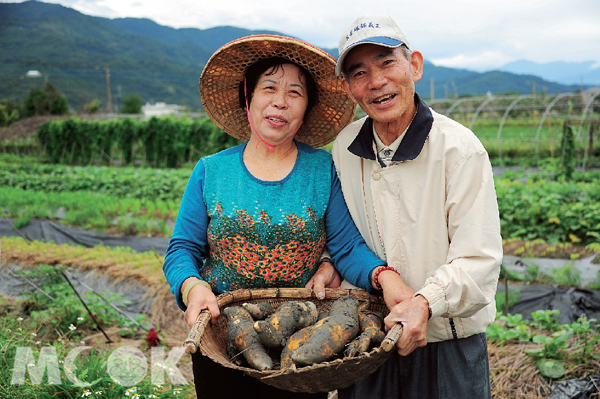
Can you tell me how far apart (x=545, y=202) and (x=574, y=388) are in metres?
4.67

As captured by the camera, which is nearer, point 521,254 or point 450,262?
point 450,262

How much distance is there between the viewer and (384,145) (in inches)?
71.1

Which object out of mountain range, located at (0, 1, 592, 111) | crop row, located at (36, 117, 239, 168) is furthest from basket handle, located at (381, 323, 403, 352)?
mountain range, located at (0, 1, 592, 111)

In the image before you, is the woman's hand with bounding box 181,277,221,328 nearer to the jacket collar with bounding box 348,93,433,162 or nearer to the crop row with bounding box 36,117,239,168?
the jacket collar with bounding box 348,93,433,162

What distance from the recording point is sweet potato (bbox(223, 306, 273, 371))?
152cm

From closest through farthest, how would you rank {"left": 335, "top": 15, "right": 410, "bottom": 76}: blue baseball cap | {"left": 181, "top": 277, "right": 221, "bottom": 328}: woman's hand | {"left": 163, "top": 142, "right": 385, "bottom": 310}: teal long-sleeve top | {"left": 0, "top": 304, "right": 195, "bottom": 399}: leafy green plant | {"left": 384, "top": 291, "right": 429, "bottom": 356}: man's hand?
1. {"left": 384, "top": 291, "right": 429, "bottom": 356}: man's hand
2. {"left": 335, "top": 15, "right": 410, "bottom": 76}: blue baseball cap
3. {"left": 181, "top": 277, "right": 221, "bottom": 328}: woman's hand
4. {"left": 163, "top": 142, "right": 385, "bottom": 310}: teal long-sleeve top
5. {"left": 0, "top": 304, "right": 195, "bottom": 399}: leafy green plant

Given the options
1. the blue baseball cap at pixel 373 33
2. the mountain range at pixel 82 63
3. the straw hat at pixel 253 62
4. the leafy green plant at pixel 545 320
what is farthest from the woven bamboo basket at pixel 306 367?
the mountain range at pixel 82 63

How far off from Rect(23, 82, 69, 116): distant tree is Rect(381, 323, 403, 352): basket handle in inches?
1614

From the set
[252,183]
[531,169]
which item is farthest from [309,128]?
[531,169]

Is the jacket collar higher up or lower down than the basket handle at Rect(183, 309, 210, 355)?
higher up

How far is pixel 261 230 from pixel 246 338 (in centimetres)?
42

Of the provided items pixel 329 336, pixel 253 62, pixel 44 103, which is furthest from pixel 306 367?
pixel 44 103

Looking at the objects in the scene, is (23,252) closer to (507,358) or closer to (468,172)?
(507,358)

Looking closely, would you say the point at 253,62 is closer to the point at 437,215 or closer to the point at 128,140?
the point at 437,215
